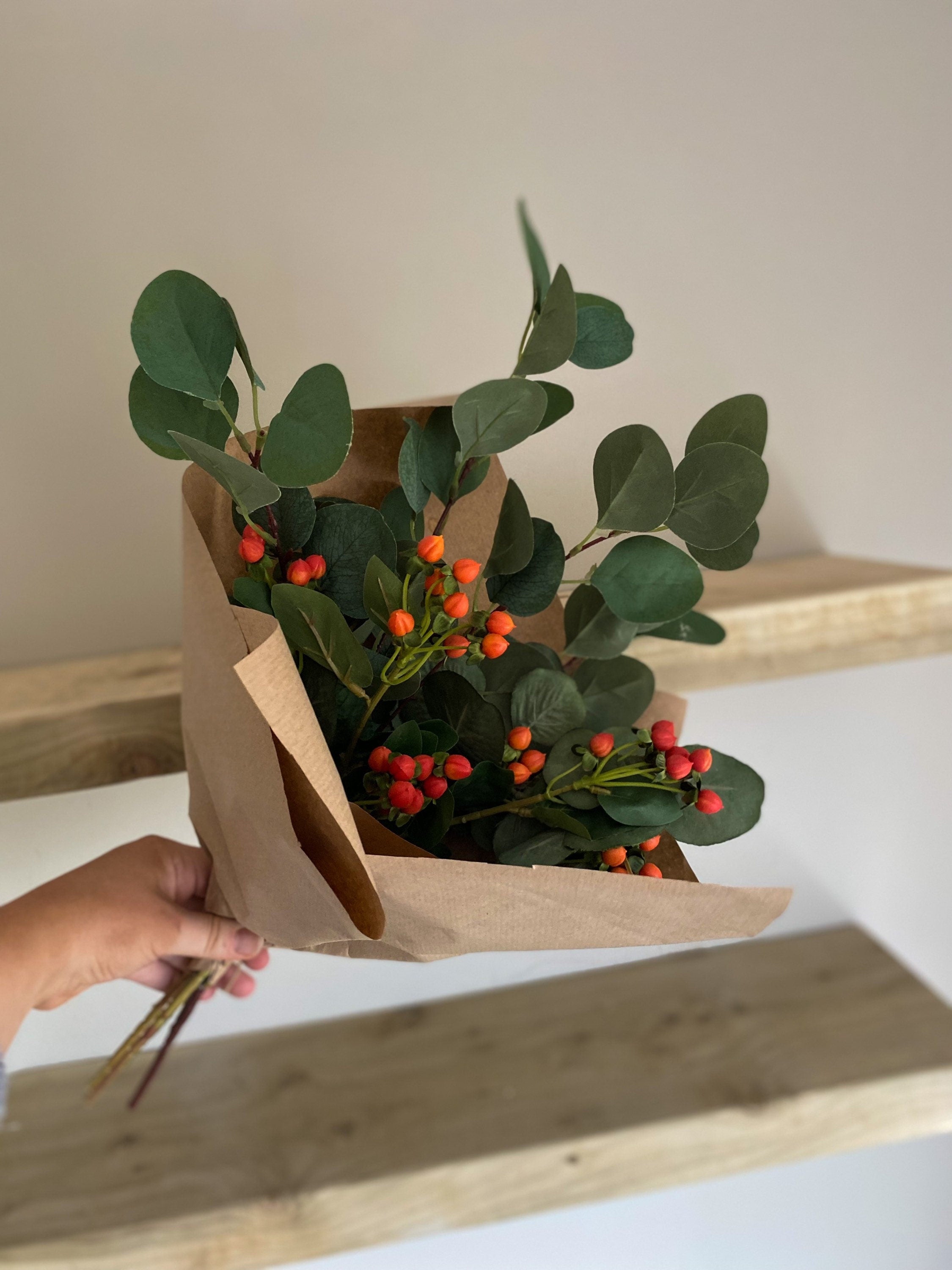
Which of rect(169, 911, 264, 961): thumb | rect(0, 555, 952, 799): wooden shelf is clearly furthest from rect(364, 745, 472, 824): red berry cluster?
rect(0, 555, 952, 799): wooden shelf

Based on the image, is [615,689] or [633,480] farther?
[615,689]

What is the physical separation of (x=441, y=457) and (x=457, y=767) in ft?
0.53

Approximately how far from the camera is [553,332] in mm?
406

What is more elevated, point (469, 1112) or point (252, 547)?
point (252, 547)

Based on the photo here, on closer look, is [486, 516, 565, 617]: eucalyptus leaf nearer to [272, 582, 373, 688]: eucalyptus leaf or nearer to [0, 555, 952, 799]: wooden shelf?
[272, 582, 373, 688]: eucalyptus leaf

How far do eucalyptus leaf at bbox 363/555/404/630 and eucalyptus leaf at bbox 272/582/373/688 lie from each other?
0.05 ft

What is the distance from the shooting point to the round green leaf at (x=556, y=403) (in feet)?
1.61

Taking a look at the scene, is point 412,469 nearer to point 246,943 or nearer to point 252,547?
point 252,547

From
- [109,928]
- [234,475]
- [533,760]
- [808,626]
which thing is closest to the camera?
[234,475]

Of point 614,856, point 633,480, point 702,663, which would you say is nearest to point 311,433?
point 633,480

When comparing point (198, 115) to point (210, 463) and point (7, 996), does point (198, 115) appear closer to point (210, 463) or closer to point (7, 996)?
point (210, 463)

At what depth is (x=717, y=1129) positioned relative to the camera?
858 mm

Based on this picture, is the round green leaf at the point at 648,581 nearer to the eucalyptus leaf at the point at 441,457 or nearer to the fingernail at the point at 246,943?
the eucalyptus leaf at the point at 441,457

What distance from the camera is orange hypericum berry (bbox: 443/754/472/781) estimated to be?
0.45 m
